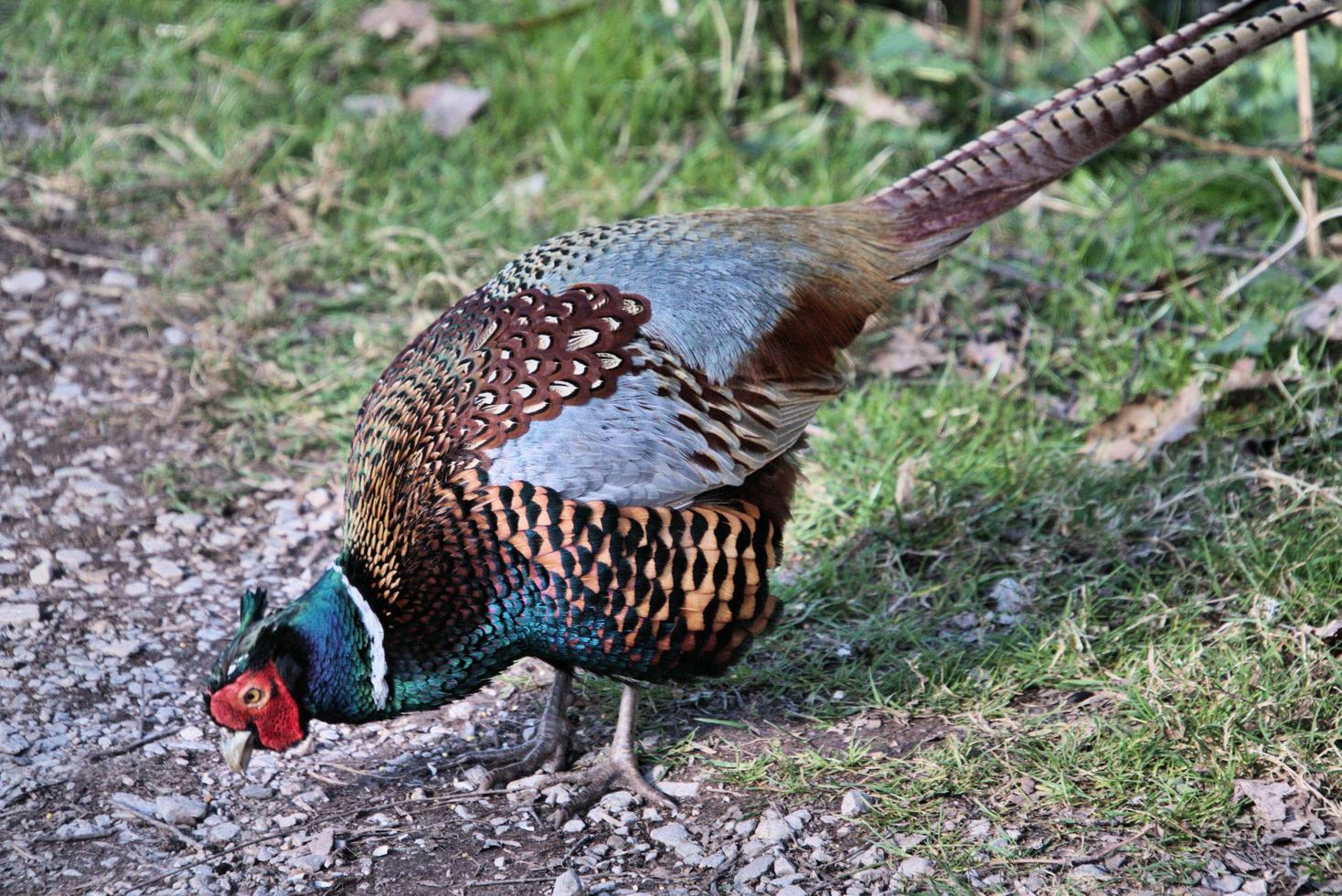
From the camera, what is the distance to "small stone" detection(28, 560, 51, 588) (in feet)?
11.8

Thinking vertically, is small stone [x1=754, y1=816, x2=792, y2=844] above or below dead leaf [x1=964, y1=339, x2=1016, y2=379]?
below

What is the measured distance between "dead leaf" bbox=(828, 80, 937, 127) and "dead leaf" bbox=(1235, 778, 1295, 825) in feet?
10.5

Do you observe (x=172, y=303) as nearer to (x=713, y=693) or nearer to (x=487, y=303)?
(x=487, y=303)

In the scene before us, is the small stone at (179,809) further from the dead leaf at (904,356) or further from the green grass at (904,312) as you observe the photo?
the dead leaf at (904,356)

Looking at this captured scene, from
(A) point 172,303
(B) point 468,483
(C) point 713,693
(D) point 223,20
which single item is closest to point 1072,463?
(C) point 713,693

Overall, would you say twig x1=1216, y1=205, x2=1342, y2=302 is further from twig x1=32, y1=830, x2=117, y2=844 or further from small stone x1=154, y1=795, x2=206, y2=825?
twig x1=32, y1=830, x2=117, y2=844

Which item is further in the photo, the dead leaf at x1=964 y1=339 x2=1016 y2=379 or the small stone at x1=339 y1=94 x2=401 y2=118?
the small stone at x1=339 y1=94 x2=401 y2=118

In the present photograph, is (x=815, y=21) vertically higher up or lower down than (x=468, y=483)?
higher up

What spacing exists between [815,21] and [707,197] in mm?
1176

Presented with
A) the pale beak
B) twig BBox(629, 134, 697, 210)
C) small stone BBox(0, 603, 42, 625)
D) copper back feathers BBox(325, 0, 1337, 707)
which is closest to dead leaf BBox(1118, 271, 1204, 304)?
copper back feathers BBox(325, 0, 1337, 707)

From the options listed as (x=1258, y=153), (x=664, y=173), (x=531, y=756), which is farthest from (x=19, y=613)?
(x=1258, y=153)

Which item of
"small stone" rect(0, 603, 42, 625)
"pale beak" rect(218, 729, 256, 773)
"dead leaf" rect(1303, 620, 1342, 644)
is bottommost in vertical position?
"small stone" rect(0, 603, 42, 625)

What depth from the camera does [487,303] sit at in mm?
3100

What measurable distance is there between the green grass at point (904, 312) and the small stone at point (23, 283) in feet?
1.03
